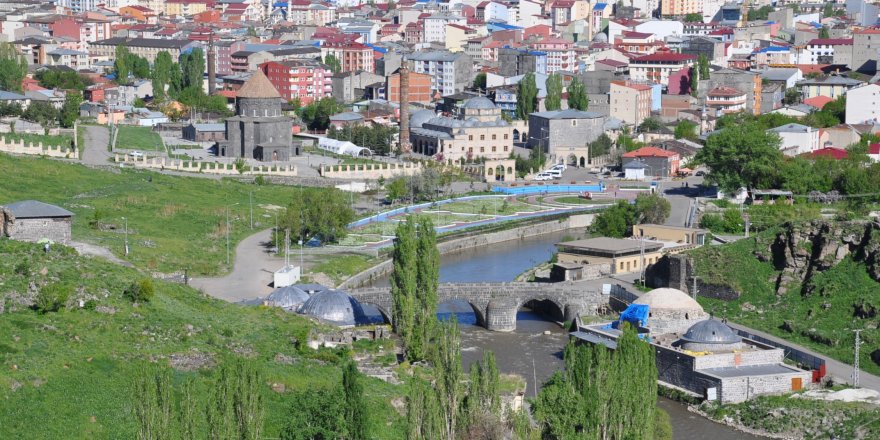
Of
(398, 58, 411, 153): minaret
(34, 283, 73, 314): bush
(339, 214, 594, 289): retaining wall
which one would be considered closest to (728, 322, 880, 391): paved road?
(339, 214, 594, 289): retaining wall

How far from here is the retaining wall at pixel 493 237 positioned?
46094 mm

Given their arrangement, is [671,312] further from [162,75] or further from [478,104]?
[162,75]

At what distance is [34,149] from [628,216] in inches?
838

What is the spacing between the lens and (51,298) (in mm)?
29984

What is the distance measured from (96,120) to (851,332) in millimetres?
44883

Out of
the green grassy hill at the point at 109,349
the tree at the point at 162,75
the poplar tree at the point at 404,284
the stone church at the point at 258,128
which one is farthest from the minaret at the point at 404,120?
the green grassy hill at the point at 109,349

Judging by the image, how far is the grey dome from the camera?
37.4 meters

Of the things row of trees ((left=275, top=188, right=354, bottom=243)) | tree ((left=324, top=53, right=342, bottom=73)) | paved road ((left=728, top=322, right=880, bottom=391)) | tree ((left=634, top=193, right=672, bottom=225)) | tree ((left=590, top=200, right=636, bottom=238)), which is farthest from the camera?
tree ((left=324, top=53, right=342, bottom=73))

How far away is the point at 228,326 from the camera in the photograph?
32156 mm

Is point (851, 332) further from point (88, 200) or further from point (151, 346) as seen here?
point (88, 200)

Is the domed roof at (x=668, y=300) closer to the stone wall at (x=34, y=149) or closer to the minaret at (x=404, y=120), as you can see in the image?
the stone wall at (x=34, y=149)

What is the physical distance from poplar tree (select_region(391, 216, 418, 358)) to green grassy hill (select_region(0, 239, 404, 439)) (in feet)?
6.48

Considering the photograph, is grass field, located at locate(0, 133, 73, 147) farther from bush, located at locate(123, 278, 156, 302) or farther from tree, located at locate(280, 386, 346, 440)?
tree, located at locate(280, 386, 346, 440)

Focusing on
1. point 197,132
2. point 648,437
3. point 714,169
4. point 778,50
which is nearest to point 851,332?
point 648,437
